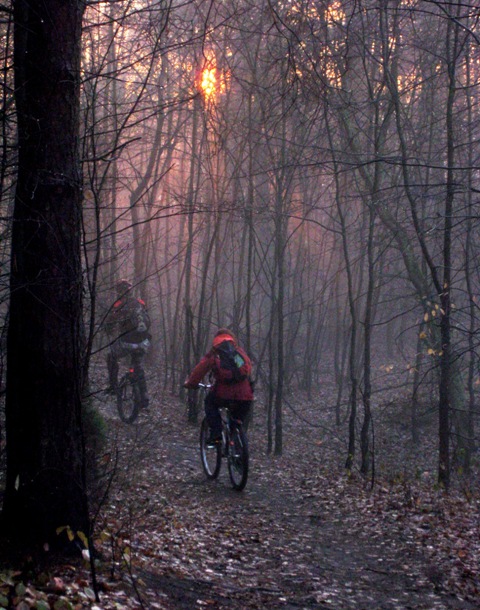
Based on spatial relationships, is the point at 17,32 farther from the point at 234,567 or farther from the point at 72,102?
the point at 234,567

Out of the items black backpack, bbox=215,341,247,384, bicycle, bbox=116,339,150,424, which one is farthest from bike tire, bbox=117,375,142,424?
black backpack, bbox=215,341,247,384

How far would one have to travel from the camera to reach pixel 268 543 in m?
6.96

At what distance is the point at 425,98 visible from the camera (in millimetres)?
15203

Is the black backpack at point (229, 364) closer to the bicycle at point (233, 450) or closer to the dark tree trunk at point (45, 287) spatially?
the bicycle at point (233, 450)

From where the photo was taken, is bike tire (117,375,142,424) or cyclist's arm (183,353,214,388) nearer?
cyclist's arm (183,353,214,388)

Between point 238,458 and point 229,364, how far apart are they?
1.22 metres

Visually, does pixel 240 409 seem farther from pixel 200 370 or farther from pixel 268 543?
pixel 268 543

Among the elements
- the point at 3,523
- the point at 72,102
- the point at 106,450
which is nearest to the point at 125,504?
the point at 106,450

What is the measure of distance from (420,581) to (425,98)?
11.8 metres

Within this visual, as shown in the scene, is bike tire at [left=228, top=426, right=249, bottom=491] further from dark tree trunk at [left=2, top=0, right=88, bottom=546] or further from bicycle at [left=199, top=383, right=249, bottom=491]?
dark tree trunk at [left=2, top=0, right=88, bottom=546]

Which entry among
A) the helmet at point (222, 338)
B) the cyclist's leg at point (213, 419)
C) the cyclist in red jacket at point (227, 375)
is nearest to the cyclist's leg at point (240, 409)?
the cyclist in red jacket at point (227, 375)

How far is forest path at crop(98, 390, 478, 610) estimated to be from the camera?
528 centimetres

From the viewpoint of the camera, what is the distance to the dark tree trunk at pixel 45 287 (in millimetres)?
4660

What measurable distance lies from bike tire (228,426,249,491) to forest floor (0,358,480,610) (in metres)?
0.18
